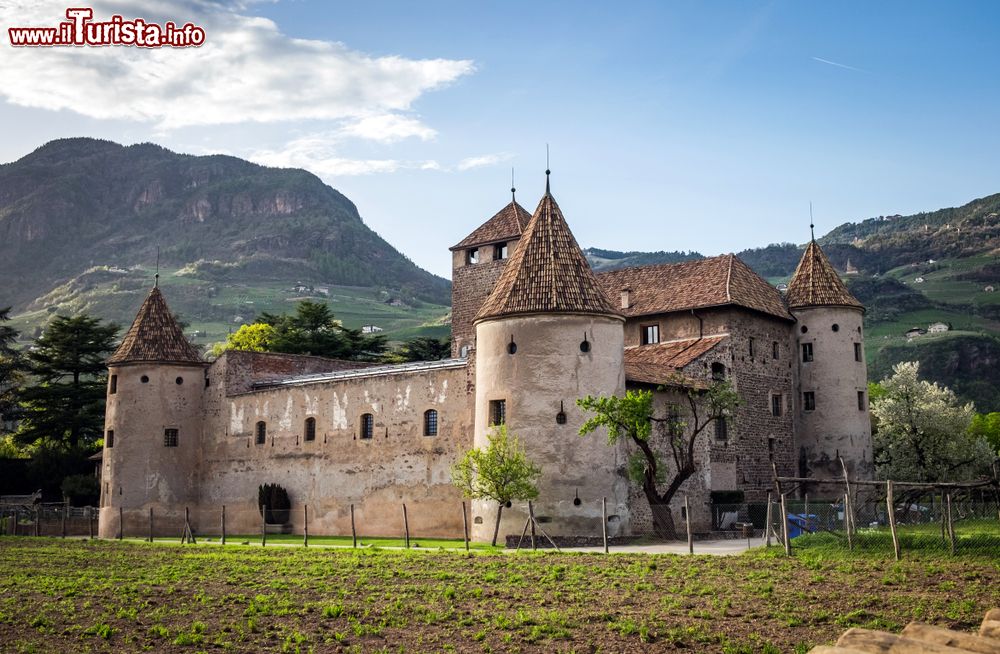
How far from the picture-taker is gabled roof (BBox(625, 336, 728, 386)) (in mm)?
39969

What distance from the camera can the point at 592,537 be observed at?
34406 millimetres

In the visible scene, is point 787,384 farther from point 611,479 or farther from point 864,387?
point 611,479

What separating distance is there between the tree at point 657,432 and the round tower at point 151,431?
23.7 meters

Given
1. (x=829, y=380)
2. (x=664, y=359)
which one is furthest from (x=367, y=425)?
(x=829, y=380)

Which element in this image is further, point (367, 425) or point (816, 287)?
point (816, 287)

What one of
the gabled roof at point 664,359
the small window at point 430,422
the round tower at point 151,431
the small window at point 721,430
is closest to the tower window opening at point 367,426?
the small window at point 430,422

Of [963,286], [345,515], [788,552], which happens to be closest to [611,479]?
[788,552]

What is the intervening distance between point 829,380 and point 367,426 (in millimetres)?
22199

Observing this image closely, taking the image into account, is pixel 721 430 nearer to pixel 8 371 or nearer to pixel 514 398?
pixel 514 398

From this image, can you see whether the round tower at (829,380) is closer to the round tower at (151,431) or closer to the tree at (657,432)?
the tree at (657,432)

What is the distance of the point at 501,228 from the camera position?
5656cm

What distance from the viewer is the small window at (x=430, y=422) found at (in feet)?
140


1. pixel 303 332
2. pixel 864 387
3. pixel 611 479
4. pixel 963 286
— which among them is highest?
pixel 963 286

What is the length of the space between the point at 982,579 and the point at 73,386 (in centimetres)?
5692
